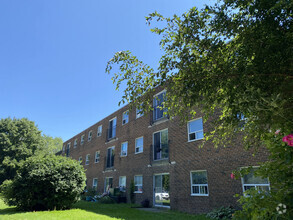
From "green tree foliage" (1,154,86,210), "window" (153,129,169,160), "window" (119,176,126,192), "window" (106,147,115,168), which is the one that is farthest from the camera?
"window" (106,147,115,168)

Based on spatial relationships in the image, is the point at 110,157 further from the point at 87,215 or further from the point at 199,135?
the point at 199,135

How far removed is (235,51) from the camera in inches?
164

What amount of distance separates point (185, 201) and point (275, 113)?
11.2 meters

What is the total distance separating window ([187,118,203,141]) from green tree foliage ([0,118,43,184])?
25.0m

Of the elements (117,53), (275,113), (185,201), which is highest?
(117,53)

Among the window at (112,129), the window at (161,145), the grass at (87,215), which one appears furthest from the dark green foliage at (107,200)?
the window at (112,129)

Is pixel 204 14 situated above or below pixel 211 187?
above

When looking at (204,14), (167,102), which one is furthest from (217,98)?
(204,14)

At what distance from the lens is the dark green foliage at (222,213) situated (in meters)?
10.00

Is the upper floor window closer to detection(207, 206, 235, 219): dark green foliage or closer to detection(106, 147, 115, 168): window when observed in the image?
detection(106, 147, 115, 168): window

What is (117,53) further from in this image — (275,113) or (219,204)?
(219,204)

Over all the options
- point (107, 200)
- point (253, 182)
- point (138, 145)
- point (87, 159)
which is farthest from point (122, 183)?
point (253, 182)

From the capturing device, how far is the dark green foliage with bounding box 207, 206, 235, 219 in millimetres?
9998

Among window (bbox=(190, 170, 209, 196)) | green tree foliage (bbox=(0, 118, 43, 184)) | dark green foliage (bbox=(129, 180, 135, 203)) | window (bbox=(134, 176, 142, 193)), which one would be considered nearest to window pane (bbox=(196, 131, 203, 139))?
window (bbox=(190, 170, 209, 196))
